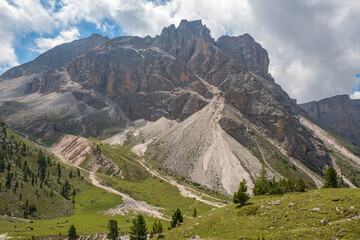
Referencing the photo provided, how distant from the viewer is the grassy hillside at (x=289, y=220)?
26106mm

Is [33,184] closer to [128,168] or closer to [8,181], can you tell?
[8,181]

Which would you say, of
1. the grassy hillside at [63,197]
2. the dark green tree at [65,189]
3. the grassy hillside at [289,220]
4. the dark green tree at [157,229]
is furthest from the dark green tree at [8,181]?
the grassy hillside at [289,220]

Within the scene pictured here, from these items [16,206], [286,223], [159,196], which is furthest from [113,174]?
[286,223]

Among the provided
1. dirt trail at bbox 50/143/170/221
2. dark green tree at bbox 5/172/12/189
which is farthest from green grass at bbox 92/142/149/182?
dark green tree at bbox 5/172/12/189

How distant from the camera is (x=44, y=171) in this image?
13225 centimetres

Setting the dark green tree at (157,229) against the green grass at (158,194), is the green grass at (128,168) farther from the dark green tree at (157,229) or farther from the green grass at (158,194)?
the dark green tree at (157,229)

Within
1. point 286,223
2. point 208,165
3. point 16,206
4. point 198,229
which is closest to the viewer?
point 286,223

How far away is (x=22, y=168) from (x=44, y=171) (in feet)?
55.4

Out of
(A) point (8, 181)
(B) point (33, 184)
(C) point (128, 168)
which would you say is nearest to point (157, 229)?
(A) point (8, 181)

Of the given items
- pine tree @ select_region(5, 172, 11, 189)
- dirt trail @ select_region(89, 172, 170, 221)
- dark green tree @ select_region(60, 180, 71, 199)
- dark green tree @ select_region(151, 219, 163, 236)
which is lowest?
dirt trail @ select_region(89, 172, 170, 221)

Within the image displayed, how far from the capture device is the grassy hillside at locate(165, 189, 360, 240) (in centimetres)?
2611

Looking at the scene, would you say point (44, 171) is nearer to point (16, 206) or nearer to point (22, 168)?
point (22, 168)

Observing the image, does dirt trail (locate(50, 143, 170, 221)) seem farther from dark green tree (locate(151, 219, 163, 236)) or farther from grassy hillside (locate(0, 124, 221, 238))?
dark green tree (locate(151, 219, 163, 236))

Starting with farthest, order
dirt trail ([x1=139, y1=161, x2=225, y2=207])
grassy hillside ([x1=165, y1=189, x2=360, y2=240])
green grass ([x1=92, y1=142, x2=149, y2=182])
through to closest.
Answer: green grass ([x1=92, y1=142, x2=149, y2=182]) → dirt trail ([x1=139, y1=161, x2=225, y2=207]) → grassy hillside ([x1=165, y1=189, x2=360, y2=240])
